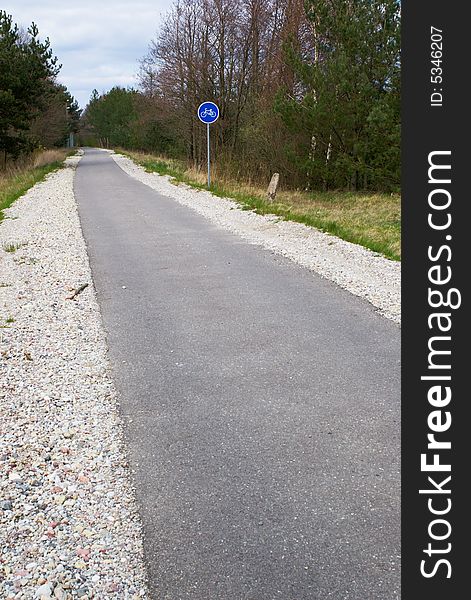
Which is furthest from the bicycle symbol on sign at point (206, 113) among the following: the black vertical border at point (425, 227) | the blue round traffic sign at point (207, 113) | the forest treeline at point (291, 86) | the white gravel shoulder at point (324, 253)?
the black vertical border at point (425, 227)

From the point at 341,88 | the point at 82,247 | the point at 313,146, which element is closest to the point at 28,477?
the point at 82,247

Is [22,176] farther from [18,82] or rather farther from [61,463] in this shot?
[61,463]

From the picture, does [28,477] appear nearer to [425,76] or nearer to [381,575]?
[381,575]

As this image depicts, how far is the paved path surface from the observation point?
274 cm

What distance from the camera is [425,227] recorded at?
2553 mm

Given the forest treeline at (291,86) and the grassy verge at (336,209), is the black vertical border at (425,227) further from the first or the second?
the forest treeline at (291,86)

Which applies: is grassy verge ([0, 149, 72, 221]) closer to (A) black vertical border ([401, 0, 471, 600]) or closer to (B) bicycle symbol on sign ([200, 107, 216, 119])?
(B) bicycle symbol on sign ([200, 107, 216, 119])

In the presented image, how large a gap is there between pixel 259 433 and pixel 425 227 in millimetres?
1917

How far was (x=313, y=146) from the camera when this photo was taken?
2191cm

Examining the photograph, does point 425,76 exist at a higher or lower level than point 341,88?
lower

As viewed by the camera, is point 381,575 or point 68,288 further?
point 68,288

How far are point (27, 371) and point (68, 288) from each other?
286cm

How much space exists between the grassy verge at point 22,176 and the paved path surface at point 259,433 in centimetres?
1040

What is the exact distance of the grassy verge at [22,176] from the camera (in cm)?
2017
